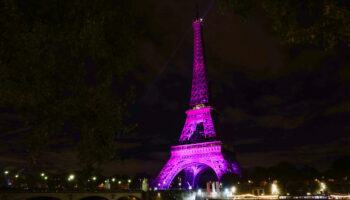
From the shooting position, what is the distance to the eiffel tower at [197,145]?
194ft

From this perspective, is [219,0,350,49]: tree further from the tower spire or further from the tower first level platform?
the tower spire

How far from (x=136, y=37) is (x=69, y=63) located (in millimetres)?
2555

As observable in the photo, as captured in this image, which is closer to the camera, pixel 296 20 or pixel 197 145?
pixel 296 20

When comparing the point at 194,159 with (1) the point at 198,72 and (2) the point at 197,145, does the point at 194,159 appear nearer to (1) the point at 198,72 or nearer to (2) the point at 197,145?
(2) the point at 197,145

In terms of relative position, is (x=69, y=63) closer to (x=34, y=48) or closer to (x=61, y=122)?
(x=34, y=48)

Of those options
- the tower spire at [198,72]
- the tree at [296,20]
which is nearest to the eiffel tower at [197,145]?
the tower spire at [198,72]

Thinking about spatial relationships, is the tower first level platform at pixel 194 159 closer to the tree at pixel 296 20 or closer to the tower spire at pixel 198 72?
the tower spire at pixel 198 72

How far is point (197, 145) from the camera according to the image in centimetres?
6256

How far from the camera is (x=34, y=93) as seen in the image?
30.4 ft

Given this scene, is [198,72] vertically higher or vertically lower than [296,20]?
higher

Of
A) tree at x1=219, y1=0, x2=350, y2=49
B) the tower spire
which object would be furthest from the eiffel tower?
tree at x1=219, y1=0, x2=350, y2=49

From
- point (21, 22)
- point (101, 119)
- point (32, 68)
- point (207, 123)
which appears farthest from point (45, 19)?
point (207, 123)

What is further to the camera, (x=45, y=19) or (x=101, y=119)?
(x=101, y=119)

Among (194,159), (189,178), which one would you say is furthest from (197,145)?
(189,178)
